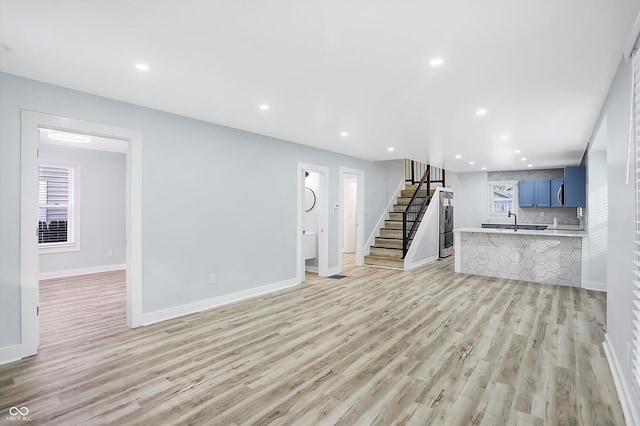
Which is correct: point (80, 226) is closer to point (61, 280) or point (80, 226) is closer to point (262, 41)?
point (61, 280)

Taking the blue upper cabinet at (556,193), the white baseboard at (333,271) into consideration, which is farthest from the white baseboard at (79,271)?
the blue upper cabinet at (556,193)

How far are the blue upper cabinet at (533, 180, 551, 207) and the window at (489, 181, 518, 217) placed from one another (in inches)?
28.3

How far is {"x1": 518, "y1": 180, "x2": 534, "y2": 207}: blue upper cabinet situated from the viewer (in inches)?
343

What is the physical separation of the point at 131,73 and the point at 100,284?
458cm

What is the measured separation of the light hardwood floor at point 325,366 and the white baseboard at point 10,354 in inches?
4.1

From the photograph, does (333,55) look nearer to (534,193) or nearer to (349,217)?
(349,217)

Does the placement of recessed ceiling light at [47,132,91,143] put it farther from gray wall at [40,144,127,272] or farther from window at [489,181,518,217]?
window at [489,181,518,217]

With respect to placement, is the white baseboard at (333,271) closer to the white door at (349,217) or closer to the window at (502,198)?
the white door at (349,217)

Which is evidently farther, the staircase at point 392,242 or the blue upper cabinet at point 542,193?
the blue upper cabinet at point 542,193

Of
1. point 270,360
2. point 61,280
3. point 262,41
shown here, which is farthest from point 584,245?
point 61,280

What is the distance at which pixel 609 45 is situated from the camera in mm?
2250

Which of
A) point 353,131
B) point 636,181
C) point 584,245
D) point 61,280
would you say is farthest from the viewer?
point 61,280

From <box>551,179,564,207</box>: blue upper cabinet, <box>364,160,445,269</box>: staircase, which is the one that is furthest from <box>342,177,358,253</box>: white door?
<box>551,179,564,207</box>: blue upper cabinet

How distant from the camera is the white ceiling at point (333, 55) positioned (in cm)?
189
